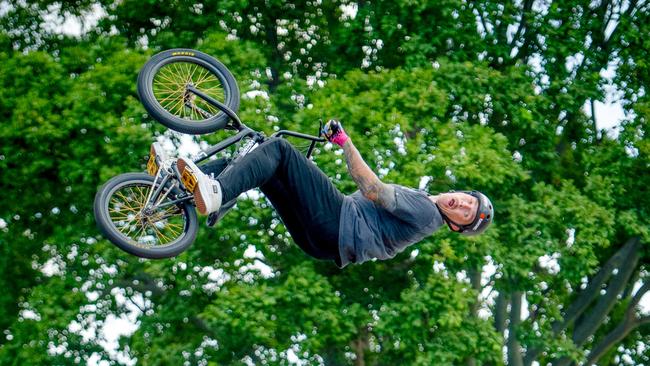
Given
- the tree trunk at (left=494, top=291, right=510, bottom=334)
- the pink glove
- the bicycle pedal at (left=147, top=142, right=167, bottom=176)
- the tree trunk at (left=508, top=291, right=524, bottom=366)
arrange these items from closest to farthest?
the pink glove, the bicycle pedal at (left=147, top=142, right=167, bottom=176), the tree trunk at (left=508, top=291, right=524, bottom=366), the tree trunk at (left=494, top=291, right=510, bottom=334)

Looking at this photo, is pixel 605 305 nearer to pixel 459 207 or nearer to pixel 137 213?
pixel 459 207

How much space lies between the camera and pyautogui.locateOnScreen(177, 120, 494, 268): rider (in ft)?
18.9

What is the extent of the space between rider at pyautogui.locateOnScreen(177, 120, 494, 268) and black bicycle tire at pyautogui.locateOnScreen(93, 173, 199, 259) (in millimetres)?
385

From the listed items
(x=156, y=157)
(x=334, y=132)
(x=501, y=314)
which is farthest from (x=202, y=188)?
(x=501, y=314)

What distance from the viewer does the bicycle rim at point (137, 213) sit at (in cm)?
613

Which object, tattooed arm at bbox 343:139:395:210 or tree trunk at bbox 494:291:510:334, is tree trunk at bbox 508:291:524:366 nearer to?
tree trunk at bbox 494:291:510:334

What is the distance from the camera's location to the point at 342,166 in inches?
445

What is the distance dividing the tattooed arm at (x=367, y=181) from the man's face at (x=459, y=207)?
1.31ft

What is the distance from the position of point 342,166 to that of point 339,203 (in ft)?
17.3

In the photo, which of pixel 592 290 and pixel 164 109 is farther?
pixel 592 290

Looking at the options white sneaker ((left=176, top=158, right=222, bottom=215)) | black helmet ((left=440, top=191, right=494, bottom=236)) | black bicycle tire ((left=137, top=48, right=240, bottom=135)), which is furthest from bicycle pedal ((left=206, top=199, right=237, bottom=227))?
black helmet ((left=440, top=191, right=494, bottom=236))

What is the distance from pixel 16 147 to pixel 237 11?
3.41m

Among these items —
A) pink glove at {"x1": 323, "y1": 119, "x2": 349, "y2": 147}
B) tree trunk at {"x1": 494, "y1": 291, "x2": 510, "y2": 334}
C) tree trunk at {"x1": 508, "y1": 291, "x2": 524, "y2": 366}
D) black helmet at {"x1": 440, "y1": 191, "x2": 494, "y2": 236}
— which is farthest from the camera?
tree trunk at {"x1": 494, "y1": 291, "x2": 510, "y2": 334}

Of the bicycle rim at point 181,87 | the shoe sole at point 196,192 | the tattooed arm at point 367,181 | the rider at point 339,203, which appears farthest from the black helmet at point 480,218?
the bicycle rim at point 181,87
